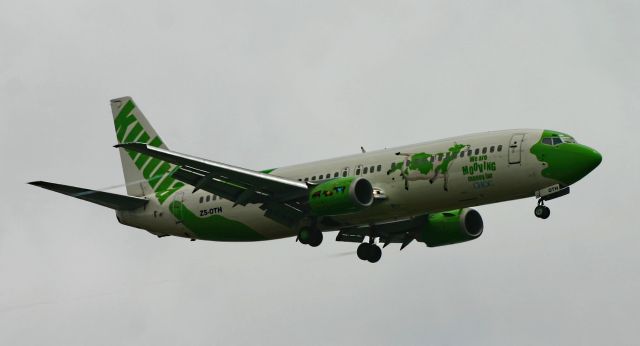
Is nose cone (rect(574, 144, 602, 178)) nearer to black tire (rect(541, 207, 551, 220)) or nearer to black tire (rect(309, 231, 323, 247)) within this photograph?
black tire (rect(541, 207, 551, 220))

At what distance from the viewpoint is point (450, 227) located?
6094 centimetres

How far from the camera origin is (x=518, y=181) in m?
53.3

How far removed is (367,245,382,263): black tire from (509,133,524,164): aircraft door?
10.7 meters

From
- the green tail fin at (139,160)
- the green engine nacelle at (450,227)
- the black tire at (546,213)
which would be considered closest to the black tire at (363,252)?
the green engine nacelle at (450,227)

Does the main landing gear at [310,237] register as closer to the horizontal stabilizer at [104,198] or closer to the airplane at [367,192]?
the airplane at [367,192]

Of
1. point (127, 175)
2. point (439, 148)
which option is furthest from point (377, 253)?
point (127, 175)

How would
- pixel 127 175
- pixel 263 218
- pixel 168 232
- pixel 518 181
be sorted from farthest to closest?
1. pixel 127 175
2. pixel 168 232
3. pixel 263 218
4. pixel 518 181

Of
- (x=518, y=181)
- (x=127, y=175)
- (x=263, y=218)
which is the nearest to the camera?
(x=518, y=181)

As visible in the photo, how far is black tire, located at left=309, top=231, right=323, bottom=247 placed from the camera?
5725cm

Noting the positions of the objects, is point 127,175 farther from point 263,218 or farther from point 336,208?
point 336,208

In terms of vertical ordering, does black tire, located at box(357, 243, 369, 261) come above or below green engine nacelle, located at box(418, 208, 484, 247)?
below

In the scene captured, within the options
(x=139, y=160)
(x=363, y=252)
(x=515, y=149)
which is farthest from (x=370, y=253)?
(x=139, y=160)

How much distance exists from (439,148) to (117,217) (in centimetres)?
1739

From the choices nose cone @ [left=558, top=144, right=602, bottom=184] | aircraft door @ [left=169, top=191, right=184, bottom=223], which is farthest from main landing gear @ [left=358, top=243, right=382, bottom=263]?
nose cone @ [left=558, top=144, right=602, bottom=184]
